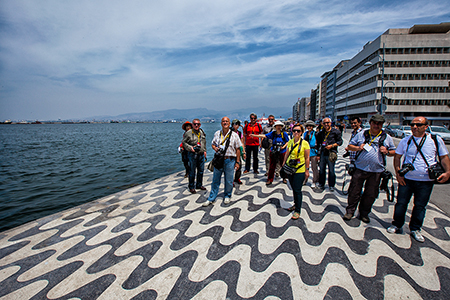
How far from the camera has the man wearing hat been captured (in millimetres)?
3783

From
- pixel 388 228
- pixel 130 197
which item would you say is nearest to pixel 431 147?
pixel 388 228

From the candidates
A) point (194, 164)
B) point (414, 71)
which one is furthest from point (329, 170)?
point (414, 71)

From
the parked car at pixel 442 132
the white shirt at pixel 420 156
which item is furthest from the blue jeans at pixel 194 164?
the parked car at pixel 442 132

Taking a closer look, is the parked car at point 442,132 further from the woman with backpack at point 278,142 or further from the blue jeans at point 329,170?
the woman with backpack at point 278,142

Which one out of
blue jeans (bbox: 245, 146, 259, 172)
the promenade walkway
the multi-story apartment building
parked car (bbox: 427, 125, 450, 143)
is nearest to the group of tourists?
the promenade walkway

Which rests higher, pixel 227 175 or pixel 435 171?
pixel 435 171

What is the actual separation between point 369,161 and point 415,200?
2.81 feet

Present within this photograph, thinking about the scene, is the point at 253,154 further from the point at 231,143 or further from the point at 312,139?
the point at 231,143

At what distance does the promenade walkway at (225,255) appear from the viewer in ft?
8.39

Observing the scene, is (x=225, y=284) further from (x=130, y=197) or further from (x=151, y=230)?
(x=130, y=197)

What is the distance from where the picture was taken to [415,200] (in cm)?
342

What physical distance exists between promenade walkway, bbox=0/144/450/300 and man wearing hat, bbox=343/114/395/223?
43 centimetres

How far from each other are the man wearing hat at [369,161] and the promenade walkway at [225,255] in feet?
1.40

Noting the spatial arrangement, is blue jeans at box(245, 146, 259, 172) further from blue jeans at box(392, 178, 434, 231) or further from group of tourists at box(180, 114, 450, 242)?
blue jeans at box(392, 178, 434, 231)
